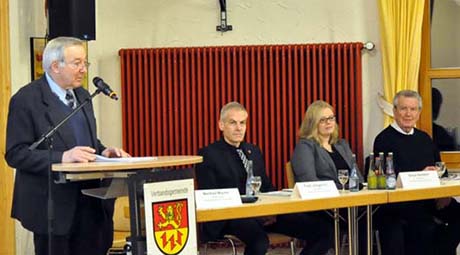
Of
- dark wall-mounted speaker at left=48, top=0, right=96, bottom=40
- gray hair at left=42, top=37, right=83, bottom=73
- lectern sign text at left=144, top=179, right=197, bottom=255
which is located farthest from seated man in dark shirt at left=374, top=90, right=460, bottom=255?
gray hair at left=42, top=37, right=83, bottom=73

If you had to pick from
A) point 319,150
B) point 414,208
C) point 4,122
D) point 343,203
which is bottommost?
point 414,208

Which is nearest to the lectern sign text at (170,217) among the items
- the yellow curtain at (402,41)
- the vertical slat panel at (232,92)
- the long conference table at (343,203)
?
the long conference table at (343,203)

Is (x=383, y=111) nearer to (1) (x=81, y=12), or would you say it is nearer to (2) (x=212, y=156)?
(2) (x=212, y=156)

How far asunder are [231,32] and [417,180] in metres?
2.24

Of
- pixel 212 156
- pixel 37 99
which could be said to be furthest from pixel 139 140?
pixel 37 99

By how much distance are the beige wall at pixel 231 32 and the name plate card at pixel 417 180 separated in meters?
1.66

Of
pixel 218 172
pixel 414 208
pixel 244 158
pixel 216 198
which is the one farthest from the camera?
Answer: pixel 414 208

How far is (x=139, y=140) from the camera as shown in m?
5.69

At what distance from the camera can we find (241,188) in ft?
13.6

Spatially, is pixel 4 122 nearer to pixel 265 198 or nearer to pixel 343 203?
pixel 265 198

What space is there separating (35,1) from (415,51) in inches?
103

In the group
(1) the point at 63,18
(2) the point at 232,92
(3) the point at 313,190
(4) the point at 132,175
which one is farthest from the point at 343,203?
(2) the point at 232,92

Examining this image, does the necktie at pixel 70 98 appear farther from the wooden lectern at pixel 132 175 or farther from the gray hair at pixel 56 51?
the wooden lectern at pixel 132 175

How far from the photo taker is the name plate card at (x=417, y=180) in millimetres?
3896
